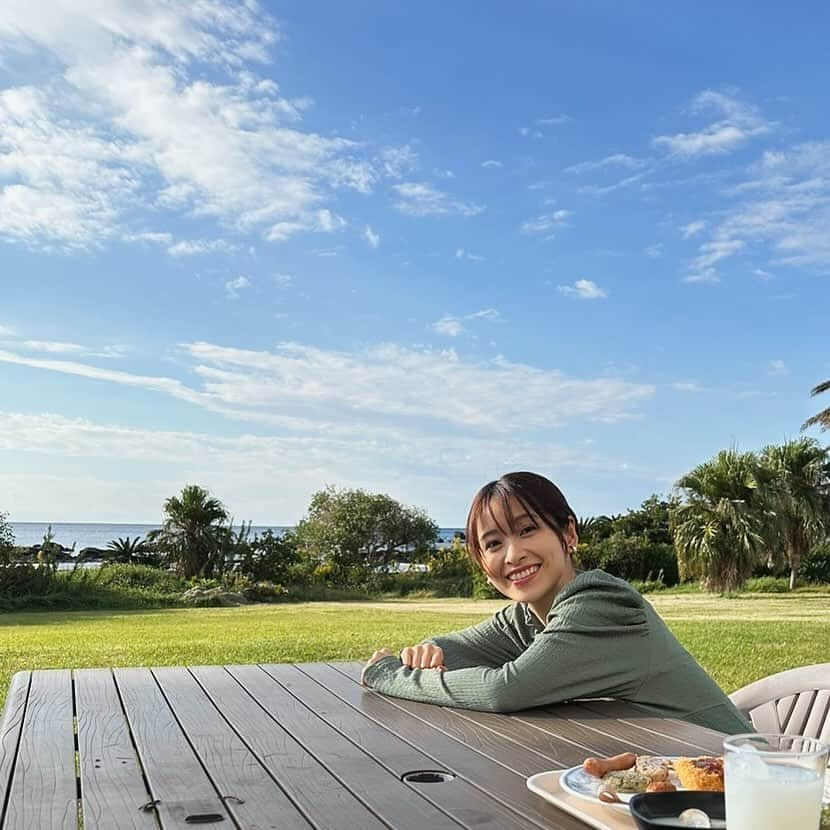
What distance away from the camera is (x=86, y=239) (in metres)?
24.4

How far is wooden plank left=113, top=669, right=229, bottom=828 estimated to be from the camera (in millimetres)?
1651

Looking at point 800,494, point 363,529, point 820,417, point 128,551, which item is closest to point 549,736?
point 800,494

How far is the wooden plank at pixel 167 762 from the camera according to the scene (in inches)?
65.0

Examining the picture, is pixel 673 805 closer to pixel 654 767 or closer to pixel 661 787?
pixel 661 787

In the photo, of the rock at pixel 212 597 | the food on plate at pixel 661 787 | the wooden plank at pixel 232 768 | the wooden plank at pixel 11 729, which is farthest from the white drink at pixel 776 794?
the rock at pixel 212 597

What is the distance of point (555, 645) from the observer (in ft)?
7.84

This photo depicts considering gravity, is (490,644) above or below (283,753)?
above

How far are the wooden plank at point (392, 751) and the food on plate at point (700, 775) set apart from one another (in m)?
0.24

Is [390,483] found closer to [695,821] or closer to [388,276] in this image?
[388,276]

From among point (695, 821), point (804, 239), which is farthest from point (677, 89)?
point (695, 821)

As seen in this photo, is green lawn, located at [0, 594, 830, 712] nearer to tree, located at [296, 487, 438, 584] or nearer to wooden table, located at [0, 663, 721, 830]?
wooden table, located at [0, 663, 721, 830]

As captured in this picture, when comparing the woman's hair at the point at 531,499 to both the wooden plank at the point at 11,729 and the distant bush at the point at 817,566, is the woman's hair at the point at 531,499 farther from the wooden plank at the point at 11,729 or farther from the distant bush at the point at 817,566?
the distant bush at the point at 817,566

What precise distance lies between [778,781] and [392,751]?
3.13 feet

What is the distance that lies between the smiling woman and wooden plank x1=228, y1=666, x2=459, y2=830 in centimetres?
29
